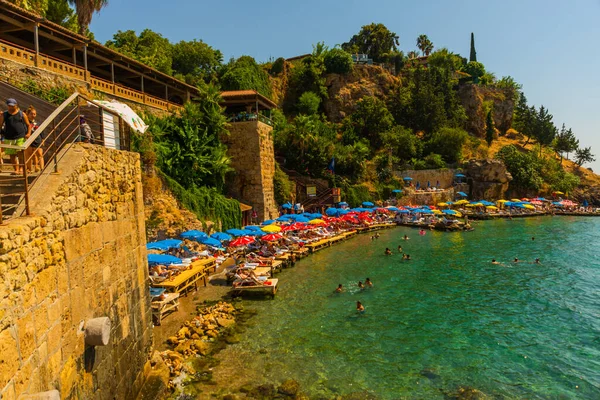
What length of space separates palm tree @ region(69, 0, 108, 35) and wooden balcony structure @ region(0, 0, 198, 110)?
18.1ft

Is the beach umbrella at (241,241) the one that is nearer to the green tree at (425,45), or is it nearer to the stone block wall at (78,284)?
the stone block wall at (78,284)

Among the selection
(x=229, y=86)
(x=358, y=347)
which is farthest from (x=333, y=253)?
(x=229, y=86)

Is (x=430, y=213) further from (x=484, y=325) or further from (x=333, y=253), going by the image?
(x=484, y=325)

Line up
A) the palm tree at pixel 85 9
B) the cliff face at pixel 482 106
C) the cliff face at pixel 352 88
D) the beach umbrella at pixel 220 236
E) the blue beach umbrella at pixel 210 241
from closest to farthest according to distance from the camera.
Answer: the blue beach umbrella at pixel 210 241 < the beach umbrella at pixel 220 236 < the palm tree at pixel 85 9 < the cliff face at pixel 352 88 < the cliff face at pixel 482 106

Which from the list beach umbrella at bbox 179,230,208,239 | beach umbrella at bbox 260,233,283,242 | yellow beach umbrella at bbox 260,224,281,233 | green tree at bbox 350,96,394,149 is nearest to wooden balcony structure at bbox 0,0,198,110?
beach umbrella at bbox 179,230,208,239

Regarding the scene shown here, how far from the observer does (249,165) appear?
1187 inches

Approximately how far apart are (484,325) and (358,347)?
5.26 metres

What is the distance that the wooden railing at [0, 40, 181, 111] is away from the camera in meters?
16.5

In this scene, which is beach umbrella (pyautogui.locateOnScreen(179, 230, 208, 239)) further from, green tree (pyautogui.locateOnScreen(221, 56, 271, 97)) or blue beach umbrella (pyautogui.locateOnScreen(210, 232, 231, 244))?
green tree (pyautogui.locateOnScreen(221, 56, 271, 97))

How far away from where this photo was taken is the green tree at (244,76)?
140 ft

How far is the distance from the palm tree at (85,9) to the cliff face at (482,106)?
184 ft

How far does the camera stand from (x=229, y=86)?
42.9 metres

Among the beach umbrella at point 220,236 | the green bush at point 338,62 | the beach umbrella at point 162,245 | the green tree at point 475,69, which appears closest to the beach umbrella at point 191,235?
the beach umbrella at point 162,245

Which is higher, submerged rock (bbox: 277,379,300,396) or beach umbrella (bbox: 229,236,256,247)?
beach umbrella (bbox: 229,236,256,247)
